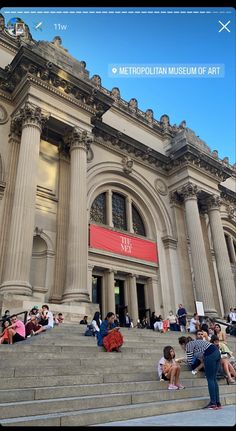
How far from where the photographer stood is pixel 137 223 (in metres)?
24.0

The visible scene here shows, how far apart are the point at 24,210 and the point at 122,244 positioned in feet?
27.4

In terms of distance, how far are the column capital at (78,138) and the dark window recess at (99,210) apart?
14.3ft

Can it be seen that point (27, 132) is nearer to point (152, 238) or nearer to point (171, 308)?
Answer: point (152, 238)

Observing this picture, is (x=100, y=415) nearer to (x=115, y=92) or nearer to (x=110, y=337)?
(x=110, y=337)

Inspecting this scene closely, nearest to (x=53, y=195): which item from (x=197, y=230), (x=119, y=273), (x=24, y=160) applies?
(x=24, y=160)

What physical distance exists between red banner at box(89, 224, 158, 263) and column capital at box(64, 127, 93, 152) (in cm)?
Answer: 461

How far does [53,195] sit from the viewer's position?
17.9 m

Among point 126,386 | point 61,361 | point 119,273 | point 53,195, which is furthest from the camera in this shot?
point 119,273

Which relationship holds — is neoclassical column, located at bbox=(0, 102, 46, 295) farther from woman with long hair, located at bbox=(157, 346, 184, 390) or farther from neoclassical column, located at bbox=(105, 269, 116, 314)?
neoclassical column, located at bbox=(105, 269, 116, 314)

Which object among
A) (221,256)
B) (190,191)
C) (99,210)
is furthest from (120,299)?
(190,191)

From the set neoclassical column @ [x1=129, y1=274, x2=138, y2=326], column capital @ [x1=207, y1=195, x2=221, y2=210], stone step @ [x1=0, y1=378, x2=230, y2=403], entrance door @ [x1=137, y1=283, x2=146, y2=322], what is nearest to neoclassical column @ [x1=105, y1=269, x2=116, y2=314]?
neoclassical column @ [x1=129, y1=274, x2=138, y2=326]

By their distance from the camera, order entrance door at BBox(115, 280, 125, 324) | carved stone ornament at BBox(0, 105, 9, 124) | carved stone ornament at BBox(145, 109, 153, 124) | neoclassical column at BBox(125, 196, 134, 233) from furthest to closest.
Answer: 1. carved stone ornament at BBox(145, 109, 153, 124)
2. neoclassical column at BBox(125, 196, 134, 233)
3. entrance door at BBox(115, 280, 125, 324)
4. carved stone ornament at BBox(0, 105, 9, 124)

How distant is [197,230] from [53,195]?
10.3m

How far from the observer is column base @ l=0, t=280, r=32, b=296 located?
12.4 metres
